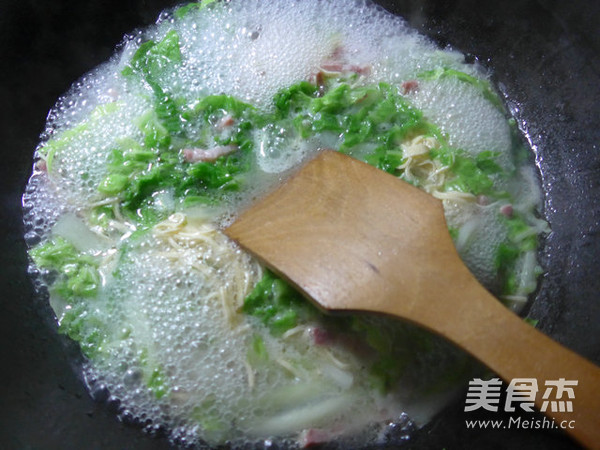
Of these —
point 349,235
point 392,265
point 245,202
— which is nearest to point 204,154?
point 245,202

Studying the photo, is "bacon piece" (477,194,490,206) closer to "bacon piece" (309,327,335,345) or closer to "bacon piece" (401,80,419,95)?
"bacon piece" (401,80,419,95)

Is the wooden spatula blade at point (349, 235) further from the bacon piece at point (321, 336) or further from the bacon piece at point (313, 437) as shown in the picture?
the bacon piece at point (313, 437)

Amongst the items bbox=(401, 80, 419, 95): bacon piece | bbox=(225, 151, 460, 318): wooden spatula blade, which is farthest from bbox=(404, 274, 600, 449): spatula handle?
bbox=(401, 80, 419, 95): bacon piece

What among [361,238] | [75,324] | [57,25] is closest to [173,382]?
[75,324]

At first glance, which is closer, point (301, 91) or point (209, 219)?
point (209, 219)

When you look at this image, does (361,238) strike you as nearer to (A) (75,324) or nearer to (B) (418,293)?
(B) (418,293)

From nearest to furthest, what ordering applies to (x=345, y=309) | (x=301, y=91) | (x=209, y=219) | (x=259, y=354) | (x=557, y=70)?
(x=345, y=309) < (x=259, y=354) < (x=209, y=219) < (x=301, y=91) < (x=557, y=70)

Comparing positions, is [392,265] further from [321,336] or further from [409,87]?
[409,87]

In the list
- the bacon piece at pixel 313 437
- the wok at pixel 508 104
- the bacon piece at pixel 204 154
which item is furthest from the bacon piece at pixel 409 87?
the bacon piece at pixel 313 437

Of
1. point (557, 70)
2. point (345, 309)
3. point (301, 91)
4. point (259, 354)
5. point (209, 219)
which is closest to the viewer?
point (345, 309)
